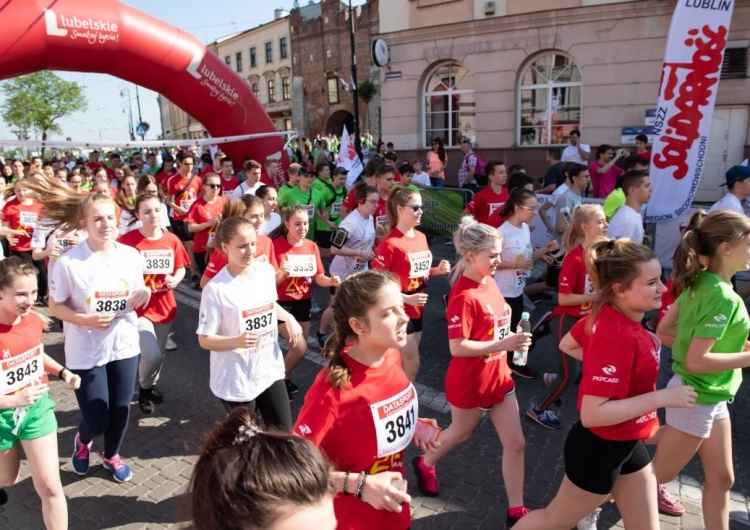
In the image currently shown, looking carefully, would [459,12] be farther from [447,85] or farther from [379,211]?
[379,211]

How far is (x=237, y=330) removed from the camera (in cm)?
361

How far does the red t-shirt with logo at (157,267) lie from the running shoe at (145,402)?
63 centimetres

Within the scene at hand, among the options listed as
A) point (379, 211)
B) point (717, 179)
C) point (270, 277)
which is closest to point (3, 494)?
point (270, 277)

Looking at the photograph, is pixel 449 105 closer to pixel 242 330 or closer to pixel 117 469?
pixel 242 330

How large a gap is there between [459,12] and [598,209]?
14.3m

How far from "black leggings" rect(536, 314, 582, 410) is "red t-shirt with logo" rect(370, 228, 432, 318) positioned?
1.12 metres

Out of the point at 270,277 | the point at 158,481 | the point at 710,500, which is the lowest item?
the point at 158,481

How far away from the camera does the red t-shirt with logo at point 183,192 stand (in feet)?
32.7

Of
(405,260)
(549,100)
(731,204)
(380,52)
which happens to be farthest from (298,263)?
(380,52)

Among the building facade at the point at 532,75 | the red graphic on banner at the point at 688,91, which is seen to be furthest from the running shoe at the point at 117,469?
the building facade at the point at 532,75

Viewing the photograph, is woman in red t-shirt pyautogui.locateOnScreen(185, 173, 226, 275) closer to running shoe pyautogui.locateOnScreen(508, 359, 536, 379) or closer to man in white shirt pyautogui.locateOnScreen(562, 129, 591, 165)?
running shoe pyautogui.locateOnScreen(508, 359, 536, 379)

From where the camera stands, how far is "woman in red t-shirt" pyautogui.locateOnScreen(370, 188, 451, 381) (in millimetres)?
4789

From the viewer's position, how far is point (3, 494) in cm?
380

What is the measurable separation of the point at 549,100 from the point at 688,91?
8806mm
